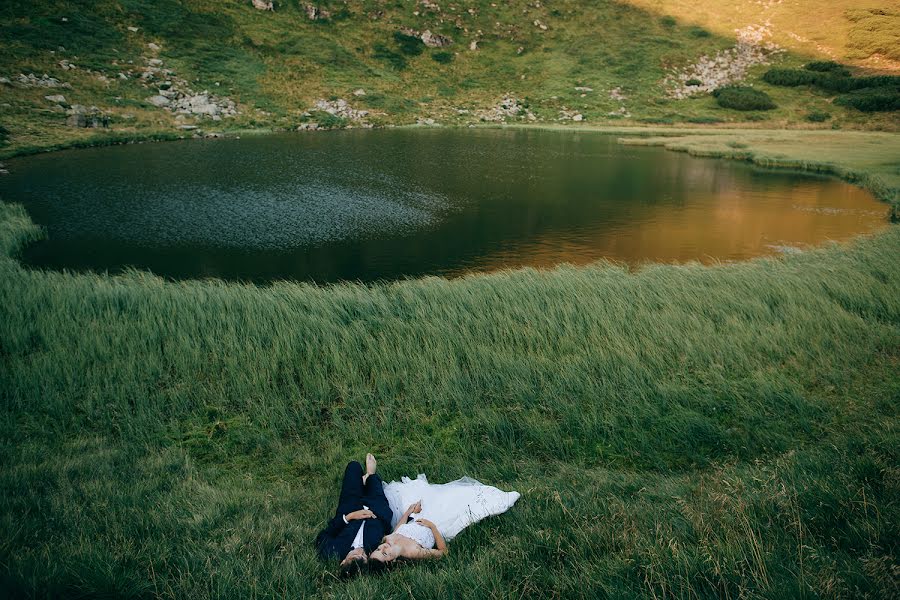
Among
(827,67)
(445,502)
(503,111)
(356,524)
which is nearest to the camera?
(356,524)

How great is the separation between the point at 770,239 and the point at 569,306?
17.4m

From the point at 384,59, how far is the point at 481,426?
→ 9886 cm

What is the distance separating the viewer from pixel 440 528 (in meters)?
5.73

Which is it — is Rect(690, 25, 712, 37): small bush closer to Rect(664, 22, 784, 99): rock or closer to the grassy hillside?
the grassy hillside

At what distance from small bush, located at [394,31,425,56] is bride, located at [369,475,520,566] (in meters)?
106

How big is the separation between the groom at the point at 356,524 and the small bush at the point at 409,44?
10555 cm

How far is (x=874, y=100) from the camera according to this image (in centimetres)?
7062

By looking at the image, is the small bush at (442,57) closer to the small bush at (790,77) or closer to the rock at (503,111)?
the rock at (503,111)

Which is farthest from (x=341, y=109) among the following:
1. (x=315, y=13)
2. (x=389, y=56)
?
(x=315, y=13)

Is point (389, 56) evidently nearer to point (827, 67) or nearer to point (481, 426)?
point (827, 67)

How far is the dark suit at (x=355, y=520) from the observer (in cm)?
536

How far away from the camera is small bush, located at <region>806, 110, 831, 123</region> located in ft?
239

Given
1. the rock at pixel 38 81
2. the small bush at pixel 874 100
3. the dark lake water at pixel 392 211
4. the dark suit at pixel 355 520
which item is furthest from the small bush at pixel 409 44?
the dark suit at pixel 355 520

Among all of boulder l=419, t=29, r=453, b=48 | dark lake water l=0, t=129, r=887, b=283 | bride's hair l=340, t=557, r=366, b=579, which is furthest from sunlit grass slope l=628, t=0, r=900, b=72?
bride's hair l=340, t=557, r=366, b=579
